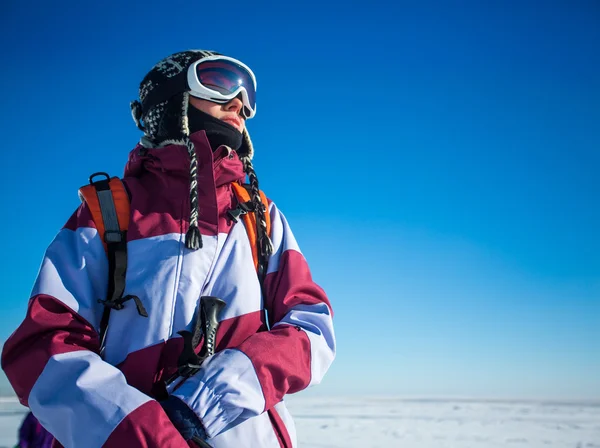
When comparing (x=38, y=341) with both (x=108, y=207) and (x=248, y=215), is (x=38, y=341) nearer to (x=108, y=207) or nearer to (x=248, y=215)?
(x=108, y=207)

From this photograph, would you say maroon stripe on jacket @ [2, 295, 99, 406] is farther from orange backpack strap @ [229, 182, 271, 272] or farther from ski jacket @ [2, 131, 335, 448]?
orange backpack strap @ [229, 182, 271, 272]

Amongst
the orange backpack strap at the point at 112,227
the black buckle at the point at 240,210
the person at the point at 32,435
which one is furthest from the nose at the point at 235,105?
the person at the point at 32,435

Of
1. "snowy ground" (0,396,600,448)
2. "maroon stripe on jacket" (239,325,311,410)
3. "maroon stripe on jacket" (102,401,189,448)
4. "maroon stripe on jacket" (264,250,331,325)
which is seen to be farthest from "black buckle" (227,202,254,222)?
"snowy ground" (0,396,600,448)

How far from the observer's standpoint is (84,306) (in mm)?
1604

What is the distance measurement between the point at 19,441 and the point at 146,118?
62.7 inches

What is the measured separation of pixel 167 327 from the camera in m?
1.63

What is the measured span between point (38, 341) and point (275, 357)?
2.32ft

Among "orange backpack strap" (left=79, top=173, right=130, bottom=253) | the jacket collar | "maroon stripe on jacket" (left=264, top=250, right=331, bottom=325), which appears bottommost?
"maroon stripe on jacket" (left=264, top=250, right=331, bottom=325)

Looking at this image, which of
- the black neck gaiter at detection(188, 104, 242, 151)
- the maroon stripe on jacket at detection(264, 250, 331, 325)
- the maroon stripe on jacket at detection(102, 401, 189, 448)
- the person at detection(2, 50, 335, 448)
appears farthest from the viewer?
the black neck gaiter at detection(188, 104, 242, 151)

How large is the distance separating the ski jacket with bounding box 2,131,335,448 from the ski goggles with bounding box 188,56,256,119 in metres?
0.34

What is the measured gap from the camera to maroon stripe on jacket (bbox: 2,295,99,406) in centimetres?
146

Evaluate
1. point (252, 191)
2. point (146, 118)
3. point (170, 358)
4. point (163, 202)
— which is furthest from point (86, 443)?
point (146, 118)

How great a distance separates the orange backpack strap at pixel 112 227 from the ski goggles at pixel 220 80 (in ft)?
1.89

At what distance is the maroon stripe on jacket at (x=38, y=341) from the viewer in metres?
1.46
